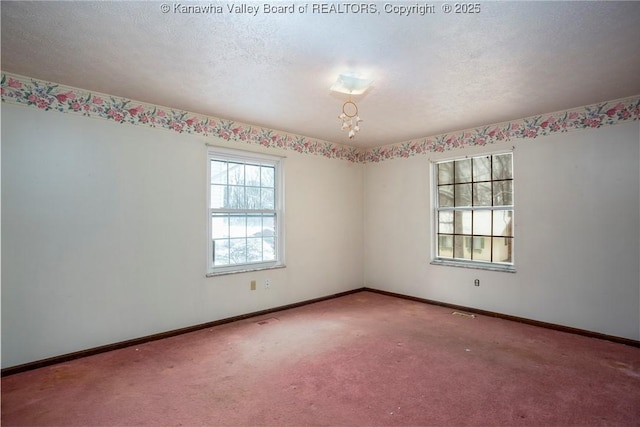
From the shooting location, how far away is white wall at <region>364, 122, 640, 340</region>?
10.7 feet

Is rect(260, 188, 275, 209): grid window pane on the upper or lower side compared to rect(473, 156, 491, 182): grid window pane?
lower

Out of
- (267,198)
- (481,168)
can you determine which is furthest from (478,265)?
(267,198)

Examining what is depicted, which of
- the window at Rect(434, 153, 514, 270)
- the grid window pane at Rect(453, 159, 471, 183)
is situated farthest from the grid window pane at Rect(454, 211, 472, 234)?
the grid window pane at Rect(453, 159, 471, 183)

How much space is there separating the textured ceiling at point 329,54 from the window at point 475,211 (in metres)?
0.98

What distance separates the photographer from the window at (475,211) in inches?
163

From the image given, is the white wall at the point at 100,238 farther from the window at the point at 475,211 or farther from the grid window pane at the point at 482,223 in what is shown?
the grid window pane at the point at 482,223

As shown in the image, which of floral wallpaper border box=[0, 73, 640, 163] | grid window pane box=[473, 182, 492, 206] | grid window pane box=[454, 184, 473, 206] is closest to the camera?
floral wallpaper border box=[0, 73, 640, 163]

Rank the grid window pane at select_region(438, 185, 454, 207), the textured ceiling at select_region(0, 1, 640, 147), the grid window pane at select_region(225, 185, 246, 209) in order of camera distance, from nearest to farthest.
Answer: the textured ceiling at select_region(0, 1, 640, 147) < the grid window pane at select_region(225, 185, 246, 209) < the grid window pane at select_region(438, 185, 454, 207)

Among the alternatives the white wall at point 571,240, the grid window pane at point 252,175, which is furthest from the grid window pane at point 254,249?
the white wall at point 571,240

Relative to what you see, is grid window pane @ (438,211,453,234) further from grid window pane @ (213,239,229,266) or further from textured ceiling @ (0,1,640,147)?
grid window pane @ (213,239,229,266)

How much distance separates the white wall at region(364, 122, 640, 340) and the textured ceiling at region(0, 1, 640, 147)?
1.72ft

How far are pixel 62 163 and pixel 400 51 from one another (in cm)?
286

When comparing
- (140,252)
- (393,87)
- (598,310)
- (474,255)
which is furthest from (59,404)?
(598,310)

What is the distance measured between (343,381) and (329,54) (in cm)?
231
